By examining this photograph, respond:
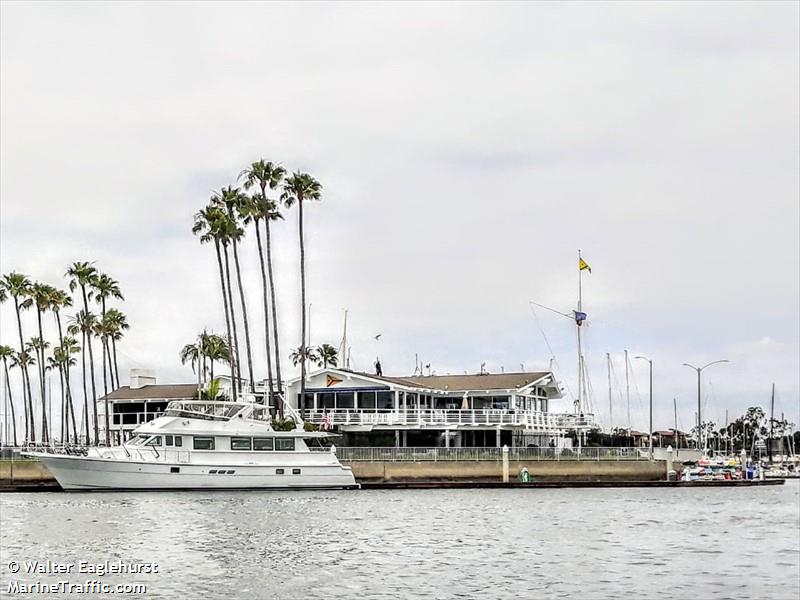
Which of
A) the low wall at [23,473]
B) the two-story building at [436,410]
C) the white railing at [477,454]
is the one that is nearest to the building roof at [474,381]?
the two-story building at [436,410]

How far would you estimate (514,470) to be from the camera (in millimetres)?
77562

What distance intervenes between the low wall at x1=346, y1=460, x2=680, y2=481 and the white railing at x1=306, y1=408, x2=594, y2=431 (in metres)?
7.85

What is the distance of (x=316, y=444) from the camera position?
72.5 meters

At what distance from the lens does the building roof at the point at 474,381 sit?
92875mm

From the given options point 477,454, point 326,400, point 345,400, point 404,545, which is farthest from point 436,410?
point 404,545

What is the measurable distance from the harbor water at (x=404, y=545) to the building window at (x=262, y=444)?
533 centimetres

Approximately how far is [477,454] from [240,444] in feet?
54.6

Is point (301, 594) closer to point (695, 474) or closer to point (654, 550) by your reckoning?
point (654, 550)

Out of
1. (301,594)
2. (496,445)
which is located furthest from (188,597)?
(496,445)

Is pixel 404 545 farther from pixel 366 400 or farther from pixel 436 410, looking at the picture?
pixel 366 400

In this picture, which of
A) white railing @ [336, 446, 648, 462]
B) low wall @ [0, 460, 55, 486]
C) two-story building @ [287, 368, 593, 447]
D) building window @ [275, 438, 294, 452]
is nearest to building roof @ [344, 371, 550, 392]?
two-story building @ [287, 368, 593, 447]

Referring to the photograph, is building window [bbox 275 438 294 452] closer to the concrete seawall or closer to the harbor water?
the harbor water

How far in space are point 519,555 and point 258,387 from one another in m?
60.5

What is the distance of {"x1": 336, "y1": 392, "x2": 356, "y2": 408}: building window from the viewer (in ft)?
300
